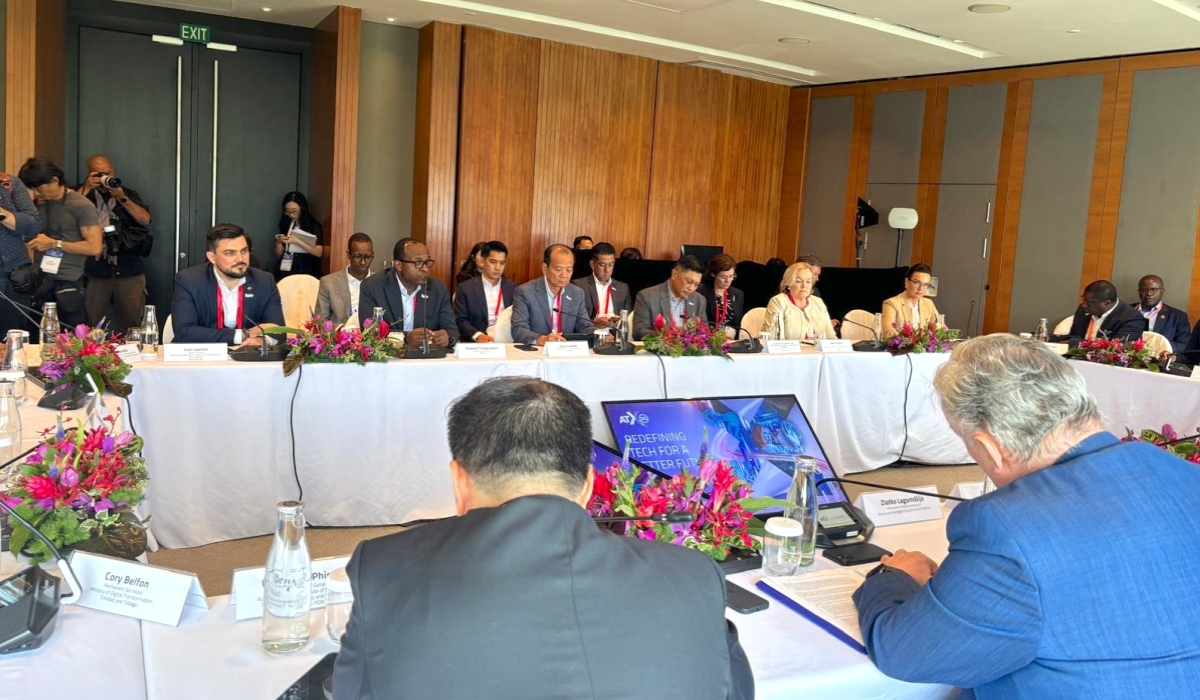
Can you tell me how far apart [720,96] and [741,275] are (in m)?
1.99

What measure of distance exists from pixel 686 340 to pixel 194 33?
221 inches

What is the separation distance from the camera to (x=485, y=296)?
5926 mm

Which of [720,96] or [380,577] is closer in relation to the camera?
[380,577]

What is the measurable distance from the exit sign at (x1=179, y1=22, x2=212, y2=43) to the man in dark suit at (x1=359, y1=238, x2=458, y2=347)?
3.98 meters

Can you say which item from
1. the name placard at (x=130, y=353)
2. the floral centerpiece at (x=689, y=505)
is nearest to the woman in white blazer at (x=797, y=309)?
the name placard at (x=130, y=353)

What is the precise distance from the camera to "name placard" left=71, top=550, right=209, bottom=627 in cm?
146

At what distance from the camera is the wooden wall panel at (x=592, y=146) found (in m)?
8.59

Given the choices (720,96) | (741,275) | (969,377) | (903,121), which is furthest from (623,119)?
(969,377)

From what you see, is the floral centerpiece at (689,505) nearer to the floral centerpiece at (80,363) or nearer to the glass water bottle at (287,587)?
the glass water bottle at (287,587)

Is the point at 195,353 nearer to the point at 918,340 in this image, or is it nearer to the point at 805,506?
the point at 805,506

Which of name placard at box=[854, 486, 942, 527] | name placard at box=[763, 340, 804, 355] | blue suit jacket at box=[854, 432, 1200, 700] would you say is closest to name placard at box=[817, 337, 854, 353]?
name placard at box=[763, 340, 804, 355]

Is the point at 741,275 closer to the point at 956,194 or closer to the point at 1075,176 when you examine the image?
the point at 956,194

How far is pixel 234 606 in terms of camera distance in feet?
4.95

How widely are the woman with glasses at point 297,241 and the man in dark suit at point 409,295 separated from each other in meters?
2.90
